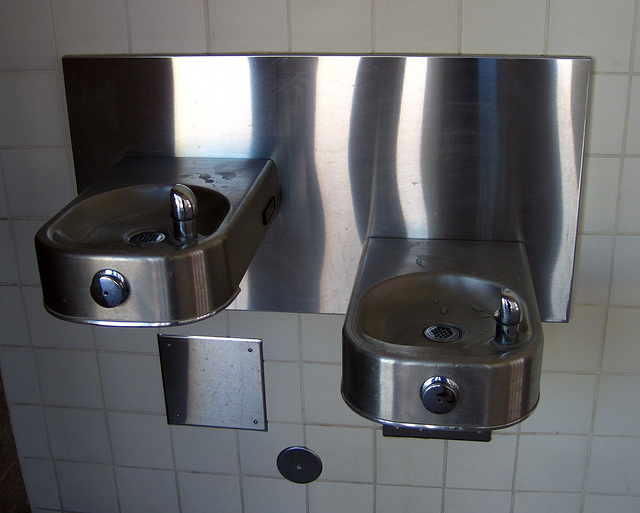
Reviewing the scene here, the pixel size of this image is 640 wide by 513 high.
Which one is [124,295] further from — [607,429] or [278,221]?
[607,429]

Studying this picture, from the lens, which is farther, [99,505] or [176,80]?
[99,505]

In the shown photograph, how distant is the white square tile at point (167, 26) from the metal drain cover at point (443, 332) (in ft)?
2.28

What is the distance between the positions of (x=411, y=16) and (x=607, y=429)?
0.96 m

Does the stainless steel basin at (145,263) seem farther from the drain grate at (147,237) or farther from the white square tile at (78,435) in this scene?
the white square tile at (78,435)

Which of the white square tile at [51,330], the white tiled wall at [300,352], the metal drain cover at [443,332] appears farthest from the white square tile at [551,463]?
the white square tile at [51,330]

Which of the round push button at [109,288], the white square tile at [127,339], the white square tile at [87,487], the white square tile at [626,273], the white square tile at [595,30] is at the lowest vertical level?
the white square tile at [87,487]

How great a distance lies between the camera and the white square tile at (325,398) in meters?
1.57

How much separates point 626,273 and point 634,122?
30 cm

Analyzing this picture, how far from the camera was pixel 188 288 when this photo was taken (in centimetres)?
102

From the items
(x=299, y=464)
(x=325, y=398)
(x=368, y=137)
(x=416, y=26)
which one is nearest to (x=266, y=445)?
(x=299, y=464)

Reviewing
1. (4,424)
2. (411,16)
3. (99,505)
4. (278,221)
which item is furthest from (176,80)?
(99,505)

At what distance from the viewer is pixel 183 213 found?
1.04m

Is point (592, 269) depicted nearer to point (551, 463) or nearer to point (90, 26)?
point (551, 463)

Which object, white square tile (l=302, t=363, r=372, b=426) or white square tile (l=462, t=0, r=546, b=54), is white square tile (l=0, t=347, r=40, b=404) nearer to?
white square tile (l=302, t=363, r=372, b=426)
